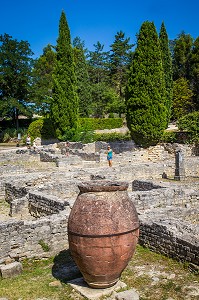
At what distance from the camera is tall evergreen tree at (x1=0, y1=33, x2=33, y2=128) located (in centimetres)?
4394

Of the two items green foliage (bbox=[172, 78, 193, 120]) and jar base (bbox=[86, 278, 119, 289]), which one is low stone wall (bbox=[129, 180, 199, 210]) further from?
green foliage (bbox=[172, 78, 193, 120])

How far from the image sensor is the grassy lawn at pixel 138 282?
18.3 ft

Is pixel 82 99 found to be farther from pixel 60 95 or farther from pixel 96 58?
pixel 96 58

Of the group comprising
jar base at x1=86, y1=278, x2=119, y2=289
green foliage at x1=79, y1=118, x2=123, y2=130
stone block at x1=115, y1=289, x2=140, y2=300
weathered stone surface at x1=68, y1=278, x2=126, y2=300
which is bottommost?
weathered stone surface at x1=68, y1=278, x2=126, y2=300

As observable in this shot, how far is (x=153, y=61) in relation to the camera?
28031 mm

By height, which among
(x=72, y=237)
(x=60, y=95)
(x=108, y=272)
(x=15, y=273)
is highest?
(x=60, y=95)

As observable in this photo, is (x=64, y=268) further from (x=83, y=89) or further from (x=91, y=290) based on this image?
(x=83, y=89)

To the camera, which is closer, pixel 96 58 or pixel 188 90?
pixel 188 90

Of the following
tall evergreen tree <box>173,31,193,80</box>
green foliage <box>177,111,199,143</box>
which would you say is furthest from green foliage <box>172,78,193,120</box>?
→ green foliage <box>177,111,199,143</box>

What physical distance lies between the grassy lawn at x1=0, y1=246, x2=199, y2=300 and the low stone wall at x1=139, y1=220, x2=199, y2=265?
171 mm


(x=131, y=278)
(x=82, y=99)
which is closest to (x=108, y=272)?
(x=131, y=278)

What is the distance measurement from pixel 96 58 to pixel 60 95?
3064 cm

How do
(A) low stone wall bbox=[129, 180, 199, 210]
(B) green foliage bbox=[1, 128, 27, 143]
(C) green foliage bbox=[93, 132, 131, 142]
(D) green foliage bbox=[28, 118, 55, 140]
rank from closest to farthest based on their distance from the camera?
(A) low stone wall bbox=[129, 180, 199, 210]
(C) green foliage bbox=[93, 132, 131, 142]
(D) green foliage bbox=[28, 118, 55, 140]
(B) green foliage bbox=[1, 128, 27, 143]

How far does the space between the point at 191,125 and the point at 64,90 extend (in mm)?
13180
